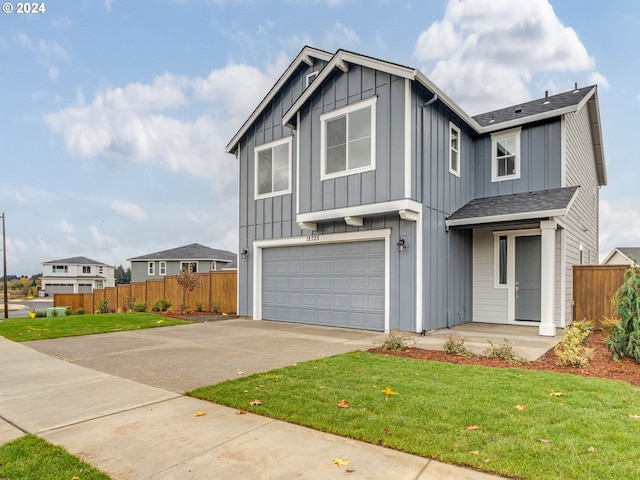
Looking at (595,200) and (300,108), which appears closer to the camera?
(300,108)

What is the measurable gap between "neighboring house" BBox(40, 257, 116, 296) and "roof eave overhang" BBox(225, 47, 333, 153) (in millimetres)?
51766

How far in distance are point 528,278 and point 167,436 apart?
10244 mm

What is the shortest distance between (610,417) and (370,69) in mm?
8777

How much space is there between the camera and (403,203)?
9086mm

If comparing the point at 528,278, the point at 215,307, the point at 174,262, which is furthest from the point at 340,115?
the point at 174,262

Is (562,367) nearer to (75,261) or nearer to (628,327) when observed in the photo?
(628,327)

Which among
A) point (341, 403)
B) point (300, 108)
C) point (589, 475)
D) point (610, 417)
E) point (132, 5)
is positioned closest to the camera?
point (589, 475)

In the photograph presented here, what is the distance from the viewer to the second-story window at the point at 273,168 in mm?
12359

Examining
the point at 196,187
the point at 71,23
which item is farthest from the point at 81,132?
the point at 71,23

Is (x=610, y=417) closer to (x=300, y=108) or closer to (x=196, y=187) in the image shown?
(x=300, y=108)

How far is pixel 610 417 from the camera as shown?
379 cm

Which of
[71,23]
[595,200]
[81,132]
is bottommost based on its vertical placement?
[595,200]

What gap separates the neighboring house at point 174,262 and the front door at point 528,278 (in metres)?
29.3

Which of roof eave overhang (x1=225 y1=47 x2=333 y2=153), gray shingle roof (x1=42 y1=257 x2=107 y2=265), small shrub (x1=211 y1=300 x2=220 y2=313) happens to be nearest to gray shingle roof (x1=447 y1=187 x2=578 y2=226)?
roof eave overhang (x1=225 y1=47 x2=333 y2=153)
